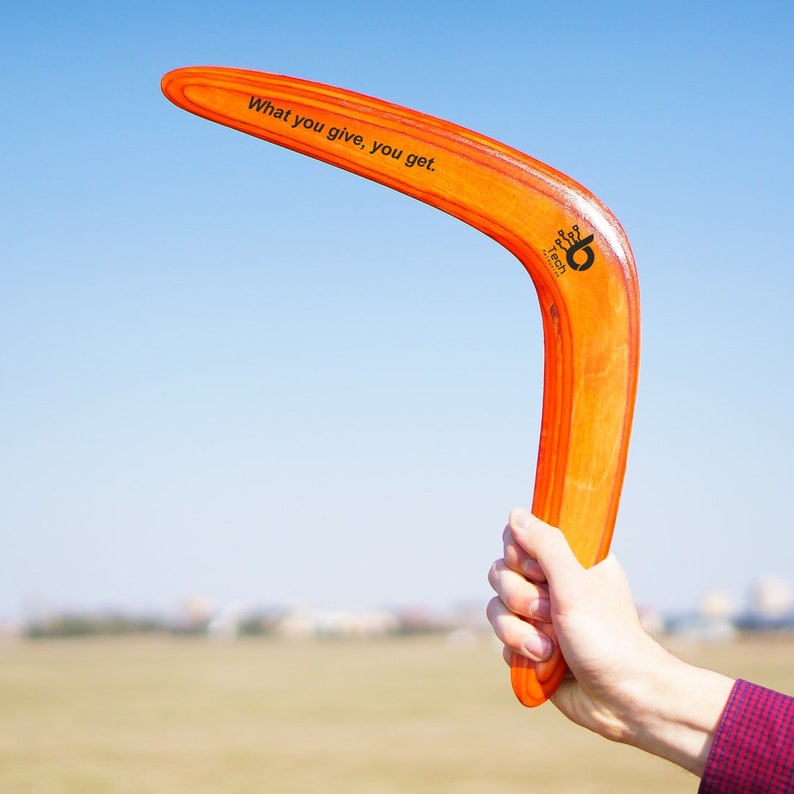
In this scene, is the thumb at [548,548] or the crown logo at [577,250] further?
the crown logo at [577,250]

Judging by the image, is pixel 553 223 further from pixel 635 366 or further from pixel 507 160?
pixel 635 366

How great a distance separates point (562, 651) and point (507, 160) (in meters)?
0.59

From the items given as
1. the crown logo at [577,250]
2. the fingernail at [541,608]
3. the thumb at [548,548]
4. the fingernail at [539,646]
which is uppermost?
the crown logo at [577,250]

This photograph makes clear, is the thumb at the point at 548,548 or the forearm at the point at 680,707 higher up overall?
the thumb at the point at 548,548

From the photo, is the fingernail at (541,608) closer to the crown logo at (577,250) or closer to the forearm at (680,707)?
the forearm at (680,707)

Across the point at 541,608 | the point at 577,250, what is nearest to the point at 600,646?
the point at 541,608

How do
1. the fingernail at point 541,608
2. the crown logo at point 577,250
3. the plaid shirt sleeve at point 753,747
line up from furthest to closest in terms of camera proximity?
the crown logo at point 577,250, the fingernail at point 541,608, the plaid shirt sleeve at point 753,747

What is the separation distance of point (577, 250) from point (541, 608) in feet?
1.41

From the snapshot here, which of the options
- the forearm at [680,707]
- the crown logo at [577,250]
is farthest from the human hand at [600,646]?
the crown logo at [577,250]

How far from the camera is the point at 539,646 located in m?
1.00

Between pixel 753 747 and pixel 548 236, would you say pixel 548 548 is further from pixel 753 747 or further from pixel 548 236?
pixel 548 236

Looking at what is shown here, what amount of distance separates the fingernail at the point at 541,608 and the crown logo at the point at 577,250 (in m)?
0.40

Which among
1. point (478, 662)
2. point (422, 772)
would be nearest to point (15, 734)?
point (422, 772)

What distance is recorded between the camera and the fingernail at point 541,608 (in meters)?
1.00
